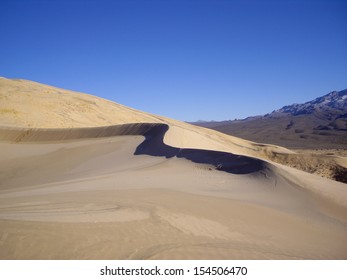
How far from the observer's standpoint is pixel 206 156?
10.7 meters

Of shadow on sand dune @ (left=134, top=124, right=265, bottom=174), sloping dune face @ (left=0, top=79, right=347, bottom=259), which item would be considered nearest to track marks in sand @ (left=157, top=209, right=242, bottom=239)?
sloping dune face @ (left=0, top=79, right=347, bottom=259)

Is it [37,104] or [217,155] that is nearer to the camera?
[217,155]

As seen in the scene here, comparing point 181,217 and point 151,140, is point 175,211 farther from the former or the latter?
point 151,140

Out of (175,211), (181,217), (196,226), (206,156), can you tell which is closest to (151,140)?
(206,156)

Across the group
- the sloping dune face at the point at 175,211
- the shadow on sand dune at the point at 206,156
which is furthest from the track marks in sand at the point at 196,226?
the shadow on sand dune at the point at 206,156

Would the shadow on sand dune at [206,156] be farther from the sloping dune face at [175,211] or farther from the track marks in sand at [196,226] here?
the track marks in sand at [196,226]

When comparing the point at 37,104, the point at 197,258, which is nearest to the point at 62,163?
the point at 197,258

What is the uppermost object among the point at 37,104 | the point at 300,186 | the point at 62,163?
the point at 37,104

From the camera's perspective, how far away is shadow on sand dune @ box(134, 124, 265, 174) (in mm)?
9072

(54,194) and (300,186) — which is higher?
(300,186)

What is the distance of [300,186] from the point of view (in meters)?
7.54
